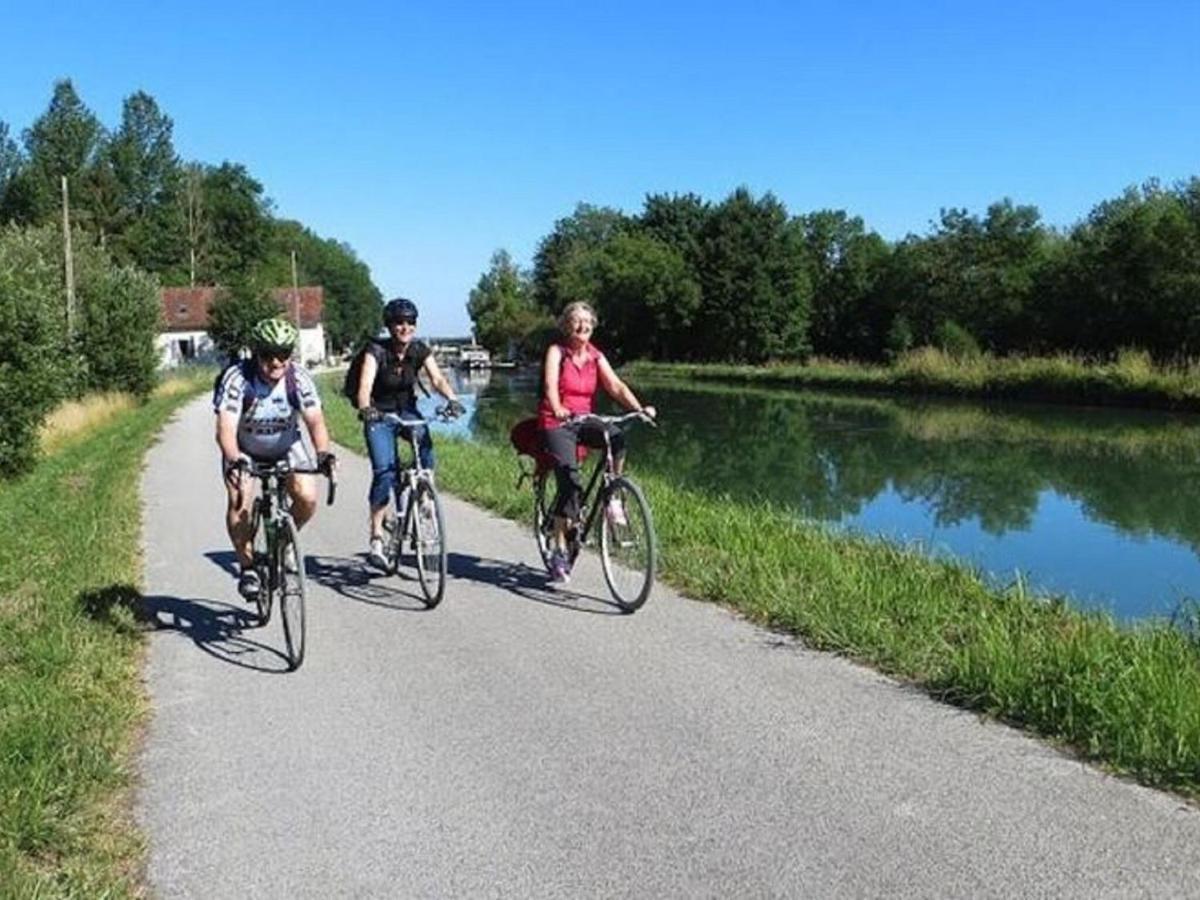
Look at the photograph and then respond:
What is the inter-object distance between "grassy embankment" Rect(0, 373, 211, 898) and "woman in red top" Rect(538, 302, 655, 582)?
2.82 meters

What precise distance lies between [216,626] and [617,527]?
263 centimetres

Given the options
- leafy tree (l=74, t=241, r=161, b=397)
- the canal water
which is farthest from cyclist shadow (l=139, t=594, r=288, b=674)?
leafy tree (l=74, t=241, r=161, b=397)

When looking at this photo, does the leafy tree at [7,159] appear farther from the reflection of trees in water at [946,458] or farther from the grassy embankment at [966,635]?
the grassy embankment at [966,635]

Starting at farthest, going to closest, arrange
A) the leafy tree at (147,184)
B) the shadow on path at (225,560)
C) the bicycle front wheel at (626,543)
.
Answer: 1. the leafy tree at (147,184)
2. the shadow on path at (225,560)
3. the bicycle front wheel at (626,543)

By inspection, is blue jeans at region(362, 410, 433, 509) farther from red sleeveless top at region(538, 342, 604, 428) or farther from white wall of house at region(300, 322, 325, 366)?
white wall of house at region(300, 322, 325, 366)

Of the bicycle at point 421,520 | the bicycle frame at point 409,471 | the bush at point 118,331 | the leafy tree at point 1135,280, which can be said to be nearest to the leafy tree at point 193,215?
the bush at point 118,331

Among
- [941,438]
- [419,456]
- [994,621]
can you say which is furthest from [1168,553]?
[941,438]

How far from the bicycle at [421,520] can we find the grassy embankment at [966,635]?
66.6 inches

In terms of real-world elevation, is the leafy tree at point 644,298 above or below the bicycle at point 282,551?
above

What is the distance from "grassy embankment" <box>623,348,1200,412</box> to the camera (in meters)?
35.6

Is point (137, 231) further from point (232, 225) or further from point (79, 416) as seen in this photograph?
point (79, 416)

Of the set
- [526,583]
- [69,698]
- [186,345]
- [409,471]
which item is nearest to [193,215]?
[186,345]

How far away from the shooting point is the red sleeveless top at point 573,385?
786 centimetres

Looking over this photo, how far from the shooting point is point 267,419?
22.0ft
